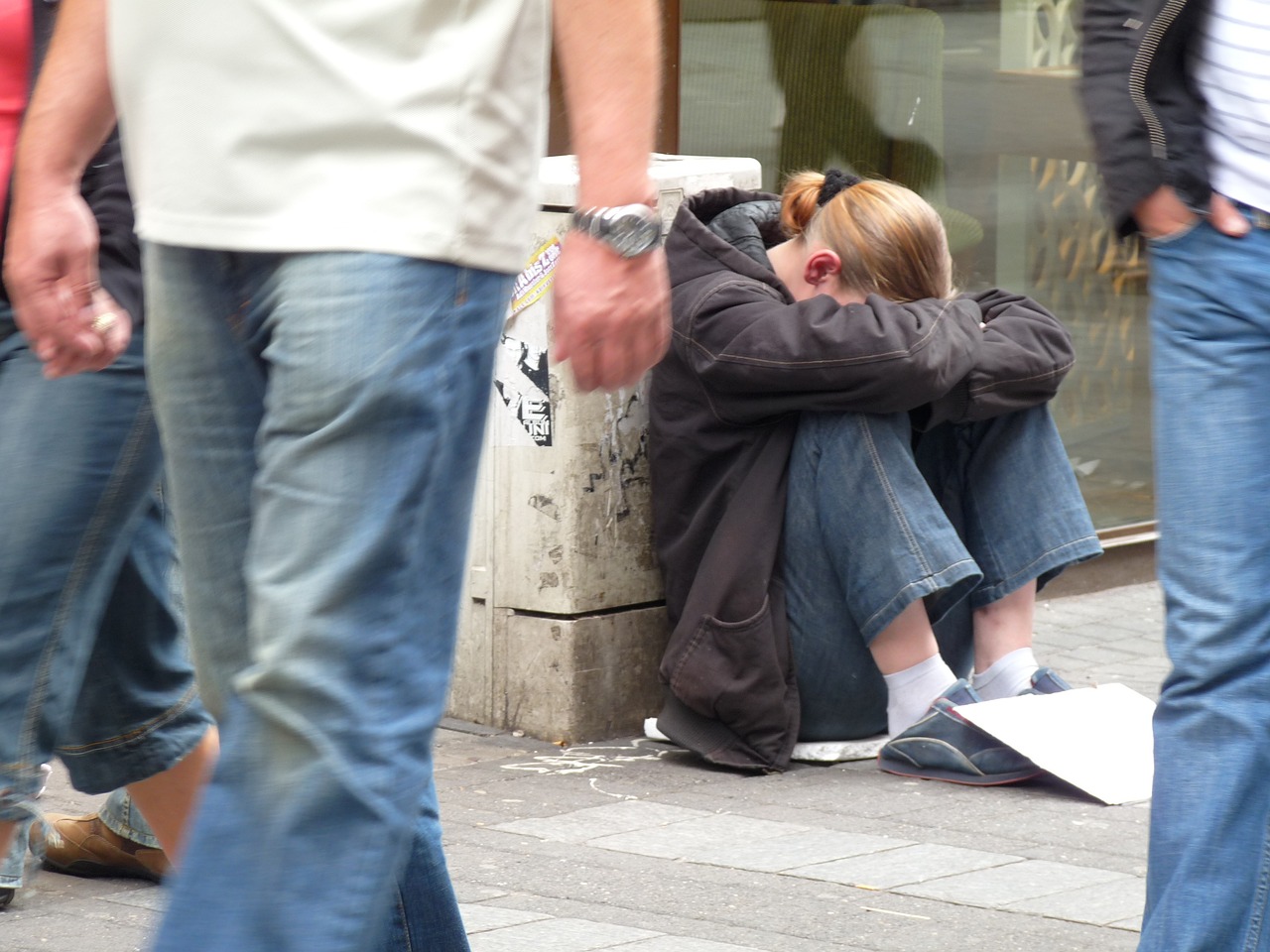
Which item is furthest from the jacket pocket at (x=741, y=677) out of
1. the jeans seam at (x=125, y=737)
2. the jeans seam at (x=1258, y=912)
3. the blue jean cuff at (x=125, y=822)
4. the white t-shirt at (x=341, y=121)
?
the white t-shirt at (x=341, y=121)

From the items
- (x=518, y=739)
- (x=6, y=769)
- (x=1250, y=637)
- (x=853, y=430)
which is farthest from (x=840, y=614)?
Result: (x=6, y=769)

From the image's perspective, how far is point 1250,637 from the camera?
2.48 metres

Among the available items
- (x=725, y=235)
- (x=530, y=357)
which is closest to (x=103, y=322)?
(x=530, y=357)

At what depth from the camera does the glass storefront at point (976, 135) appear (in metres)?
6.03

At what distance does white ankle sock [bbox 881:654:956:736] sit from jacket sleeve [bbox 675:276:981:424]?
578mm

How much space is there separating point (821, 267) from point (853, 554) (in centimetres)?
66

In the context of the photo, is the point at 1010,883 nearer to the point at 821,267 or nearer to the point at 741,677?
the point at 741,677

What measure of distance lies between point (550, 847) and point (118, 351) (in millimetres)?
1761

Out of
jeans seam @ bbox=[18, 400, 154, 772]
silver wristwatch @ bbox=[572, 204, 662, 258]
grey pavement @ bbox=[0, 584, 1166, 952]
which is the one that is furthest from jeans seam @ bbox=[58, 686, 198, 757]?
silver wristwatch @ bbox=[572, 204, 662, 258]

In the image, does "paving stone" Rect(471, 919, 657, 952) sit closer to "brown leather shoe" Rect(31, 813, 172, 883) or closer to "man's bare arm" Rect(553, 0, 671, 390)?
"brown leather shoe" Rect(31, 813, 172, 883)

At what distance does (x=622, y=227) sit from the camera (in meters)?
1.96

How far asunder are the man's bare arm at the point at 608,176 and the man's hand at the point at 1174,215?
833 millimetres

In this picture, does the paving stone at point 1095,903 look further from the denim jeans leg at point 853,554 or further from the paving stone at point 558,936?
the denim jeans leg at point 853,554

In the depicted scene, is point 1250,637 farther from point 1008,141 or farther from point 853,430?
point 1008,141
